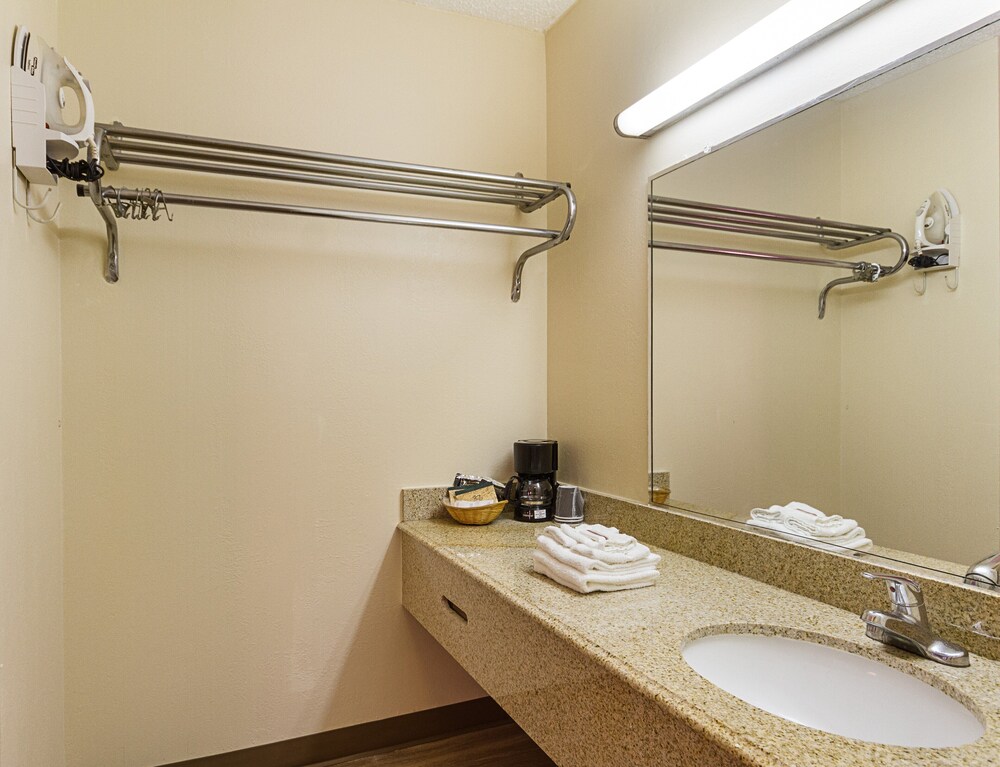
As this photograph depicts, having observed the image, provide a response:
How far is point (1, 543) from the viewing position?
3.62ft

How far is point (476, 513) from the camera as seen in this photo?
184 centimetres

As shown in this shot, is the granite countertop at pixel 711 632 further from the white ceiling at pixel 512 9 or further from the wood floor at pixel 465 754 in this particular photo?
the white ceiling at pixel 512 9

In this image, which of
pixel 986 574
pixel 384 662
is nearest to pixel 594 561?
pixel 986 574

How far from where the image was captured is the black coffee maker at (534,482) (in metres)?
1.92

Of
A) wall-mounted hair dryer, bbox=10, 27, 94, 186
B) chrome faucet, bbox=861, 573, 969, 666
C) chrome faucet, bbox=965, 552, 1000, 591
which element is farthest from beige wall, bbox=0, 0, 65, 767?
chrome faucet, bbox=965, 552, 1000, 591

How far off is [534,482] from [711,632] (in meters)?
0.91

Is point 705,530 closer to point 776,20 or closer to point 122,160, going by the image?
point 776,20

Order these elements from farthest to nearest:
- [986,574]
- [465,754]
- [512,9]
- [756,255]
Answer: [512,9], [465,754], [756,255], [986,574]

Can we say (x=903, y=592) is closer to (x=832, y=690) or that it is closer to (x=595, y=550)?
(x=832, y=690)

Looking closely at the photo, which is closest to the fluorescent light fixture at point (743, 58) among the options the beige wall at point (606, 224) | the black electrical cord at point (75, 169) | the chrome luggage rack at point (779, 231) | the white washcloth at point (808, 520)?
the beige wall at point (606, 224)

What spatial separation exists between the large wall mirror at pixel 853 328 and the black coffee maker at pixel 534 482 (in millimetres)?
403

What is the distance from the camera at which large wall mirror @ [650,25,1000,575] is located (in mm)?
993

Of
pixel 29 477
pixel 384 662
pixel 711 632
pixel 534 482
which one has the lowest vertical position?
pixel 384 662

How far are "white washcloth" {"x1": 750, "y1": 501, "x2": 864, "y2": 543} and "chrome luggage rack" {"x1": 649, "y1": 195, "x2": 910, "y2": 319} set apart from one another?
376mm
